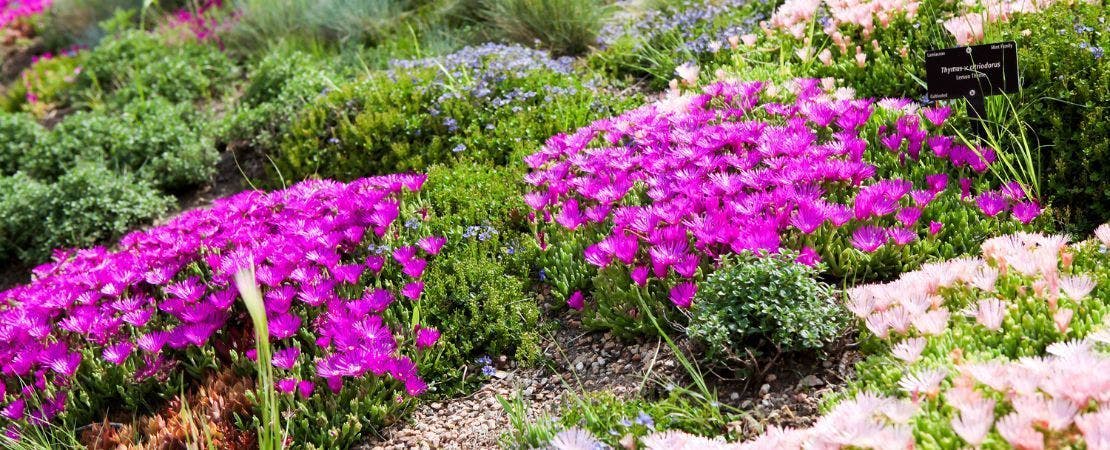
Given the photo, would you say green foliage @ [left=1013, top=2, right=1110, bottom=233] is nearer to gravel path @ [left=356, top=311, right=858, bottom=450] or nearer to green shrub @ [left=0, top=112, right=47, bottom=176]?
gravel path @ [left=356, top=311, right=858, bottom=450]

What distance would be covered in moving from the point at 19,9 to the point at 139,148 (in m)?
8.08

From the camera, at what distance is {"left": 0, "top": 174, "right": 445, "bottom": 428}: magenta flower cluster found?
2.92 meters

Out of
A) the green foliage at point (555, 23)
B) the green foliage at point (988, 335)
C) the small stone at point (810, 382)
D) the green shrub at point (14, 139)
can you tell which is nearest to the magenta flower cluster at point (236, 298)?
the small stone at point (810, 382)

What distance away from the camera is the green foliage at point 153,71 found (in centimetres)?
746

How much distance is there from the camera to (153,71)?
24.9 feet

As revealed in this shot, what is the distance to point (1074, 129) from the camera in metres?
3.44

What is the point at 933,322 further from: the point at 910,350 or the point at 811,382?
the point at 811,382

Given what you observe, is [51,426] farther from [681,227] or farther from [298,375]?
[681,227]

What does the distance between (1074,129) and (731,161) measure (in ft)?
4.63

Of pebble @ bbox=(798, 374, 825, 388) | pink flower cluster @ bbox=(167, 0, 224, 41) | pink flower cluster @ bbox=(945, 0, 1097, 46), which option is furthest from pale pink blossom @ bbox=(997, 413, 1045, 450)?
pink flower cluster @ bbox=(167, 0, 224, 41)

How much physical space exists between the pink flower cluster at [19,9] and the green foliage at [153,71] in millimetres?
4567

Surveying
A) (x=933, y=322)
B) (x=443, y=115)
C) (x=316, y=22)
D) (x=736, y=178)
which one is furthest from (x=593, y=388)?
(x=316, y=22)

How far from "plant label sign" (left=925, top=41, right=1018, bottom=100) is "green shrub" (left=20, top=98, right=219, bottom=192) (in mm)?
4813

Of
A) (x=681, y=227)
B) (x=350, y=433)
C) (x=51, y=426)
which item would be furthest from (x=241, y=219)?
(x=681, y=227)
